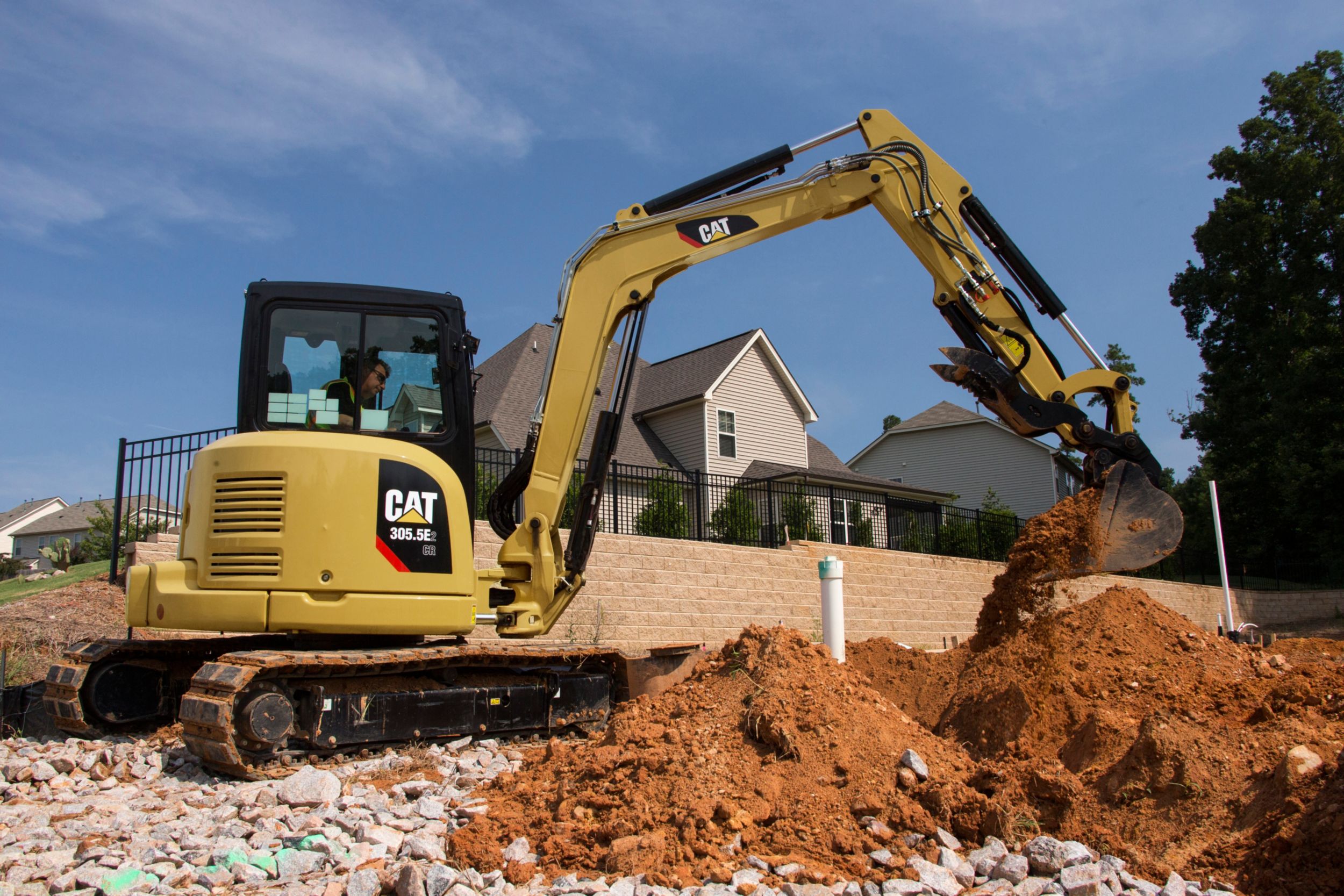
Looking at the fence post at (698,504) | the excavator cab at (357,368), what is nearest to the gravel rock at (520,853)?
the excavator cab at (357,368)

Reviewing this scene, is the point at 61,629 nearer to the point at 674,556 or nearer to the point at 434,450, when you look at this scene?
the point at 434,450

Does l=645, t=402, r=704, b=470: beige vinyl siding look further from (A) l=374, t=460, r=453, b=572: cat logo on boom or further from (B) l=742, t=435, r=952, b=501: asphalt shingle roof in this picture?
(A) l=374, t=460, r=453, b=572: cat logo on boom

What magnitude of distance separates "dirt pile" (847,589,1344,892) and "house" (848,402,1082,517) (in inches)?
1124

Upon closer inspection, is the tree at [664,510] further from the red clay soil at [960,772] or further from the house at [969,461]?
the house at [969,461]

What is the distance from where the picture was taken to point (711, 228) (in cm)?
→ 738

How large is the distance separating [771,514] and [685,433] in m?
9.04

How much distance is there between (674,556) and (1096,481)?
779 cm

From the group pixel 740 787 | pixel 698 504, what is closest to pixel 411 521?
pixel 740 787

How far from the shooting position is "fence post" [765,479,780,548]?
1608 centimetres

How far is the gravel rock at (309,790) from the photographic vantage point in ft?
17.2

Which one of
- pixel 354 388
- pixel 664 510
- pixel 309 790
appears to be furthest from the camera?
pixel 664 510

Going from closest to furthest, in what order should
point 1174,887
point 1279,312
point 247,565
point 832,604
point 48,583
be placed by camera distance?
1. point 1174,887
2. point 247,565
3. point 832,604
4. point 48,583
5. point 1279,312

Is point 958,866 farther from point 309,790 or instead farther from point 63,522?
point 63,522

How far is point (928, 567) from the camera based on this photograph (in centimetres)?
1922
